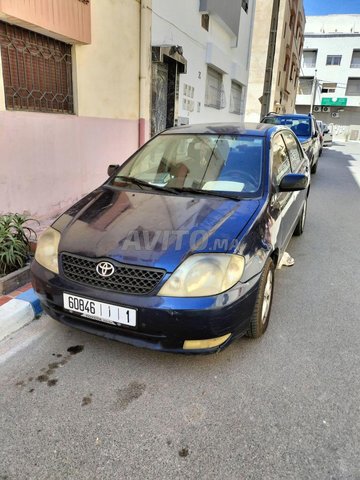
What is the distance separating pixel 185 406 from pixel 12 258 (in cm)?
219

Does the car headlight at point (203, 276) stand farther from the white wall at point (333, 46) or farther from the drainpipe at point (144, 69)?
the white wall at point (333, 46)

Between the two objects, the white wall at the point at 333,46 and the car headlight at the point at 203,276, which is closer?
the car headlight at the point at 203,276

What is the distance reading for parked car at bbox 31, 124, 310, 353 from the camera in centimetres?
220

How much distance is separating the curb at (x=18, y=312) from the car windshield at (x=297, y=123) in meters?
8.77

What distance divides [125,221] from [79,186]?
362 cm

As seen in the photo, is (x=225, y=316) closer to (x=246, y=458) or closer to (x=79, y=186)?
(x=246, y=458)

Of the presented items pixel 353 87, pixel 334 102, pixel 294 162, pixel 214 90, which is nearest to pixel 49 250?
pixel 294 162

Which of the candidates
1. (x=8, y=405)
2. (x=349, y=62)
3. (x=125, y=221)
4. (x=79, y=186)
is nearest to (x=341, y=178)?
(x=79, y=186)

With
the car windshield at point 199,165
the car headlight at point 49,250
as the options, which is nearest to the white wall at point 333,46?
the car windshield at point 199,165

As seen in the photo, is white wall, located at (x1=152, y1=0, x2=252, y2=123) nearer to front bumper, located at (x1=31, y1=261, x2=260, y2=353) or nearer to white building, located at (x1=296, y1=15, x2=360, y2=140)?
front bumper, located at (x1=31, y1=261, x2=260, y2=353)

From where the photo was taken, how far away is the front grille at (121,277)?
2.21m

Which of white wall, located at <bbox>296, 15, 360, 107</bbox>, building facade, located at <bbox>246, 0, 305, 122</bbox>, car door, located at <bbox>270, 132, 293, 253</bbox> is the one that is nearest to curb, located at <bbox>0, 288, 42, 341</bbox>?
car door, located at <bbox>270, 132, 293, 253</bbox>

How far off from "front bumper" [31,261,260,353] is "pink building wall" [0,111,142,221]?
274 cm

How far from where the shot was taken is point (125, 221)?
2.62 m
